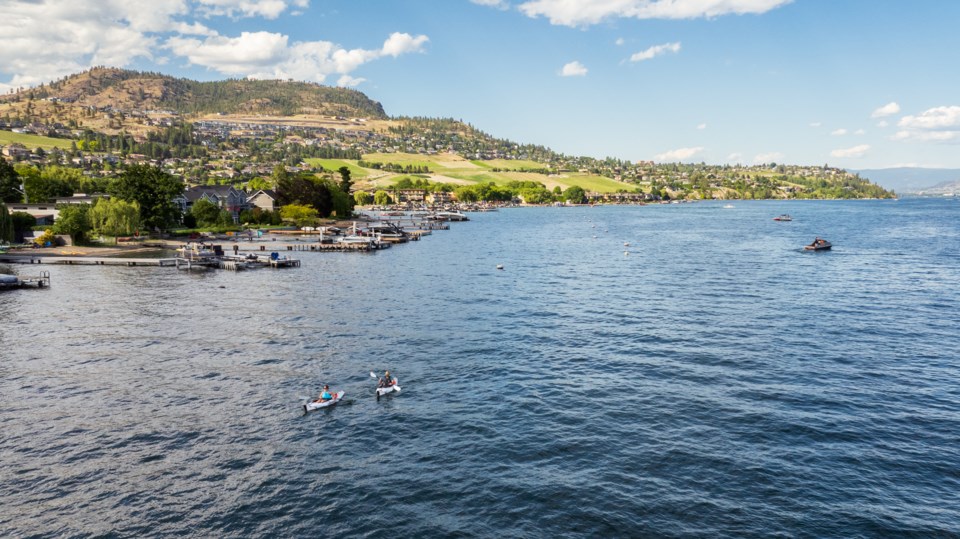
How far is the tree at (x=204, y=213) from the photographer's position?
16962 centimetres

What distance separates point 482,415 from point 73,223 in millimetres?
125580

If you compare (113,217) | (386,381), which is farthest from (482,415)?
(113,217)

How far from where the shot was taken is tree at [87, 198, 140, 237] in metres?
130

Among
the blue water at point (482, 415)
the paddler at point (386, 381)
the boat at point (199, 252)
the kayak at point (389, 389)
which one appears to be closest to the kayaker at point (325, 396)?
the blue water at point (482, 415)

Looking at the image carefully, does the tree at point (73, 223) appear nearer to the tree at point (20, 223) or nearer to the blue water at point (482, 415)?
the tree at point (20, 223)

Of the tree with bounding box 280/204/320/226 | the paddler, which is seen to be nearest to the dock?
the paddler

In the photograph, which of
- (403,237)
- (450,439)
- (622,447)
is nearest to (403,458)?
(450,439)

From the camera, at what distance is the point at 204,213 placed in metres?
171

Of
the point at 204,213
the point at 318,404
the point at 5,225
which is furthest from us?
the point at 204,213

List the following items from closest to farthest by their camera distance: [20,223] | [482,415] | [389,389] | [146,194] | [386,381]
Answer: [482,415] → [389,389] → [386,381] → [20,223] → [146,194]

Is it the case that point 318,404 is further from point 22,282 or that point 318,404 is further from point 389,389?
point 22,282

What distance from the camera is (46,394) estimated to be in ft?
147

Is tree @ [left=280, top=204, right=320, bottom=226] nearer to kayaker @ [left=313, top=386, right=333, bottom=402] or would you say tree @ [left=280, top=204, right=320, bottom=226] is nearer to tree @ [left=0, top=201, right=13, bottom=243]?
tree @ [left=0, top=201, right=13, bottom=243]

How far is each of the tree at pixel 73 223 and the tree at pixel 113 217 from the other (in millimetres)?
1676
